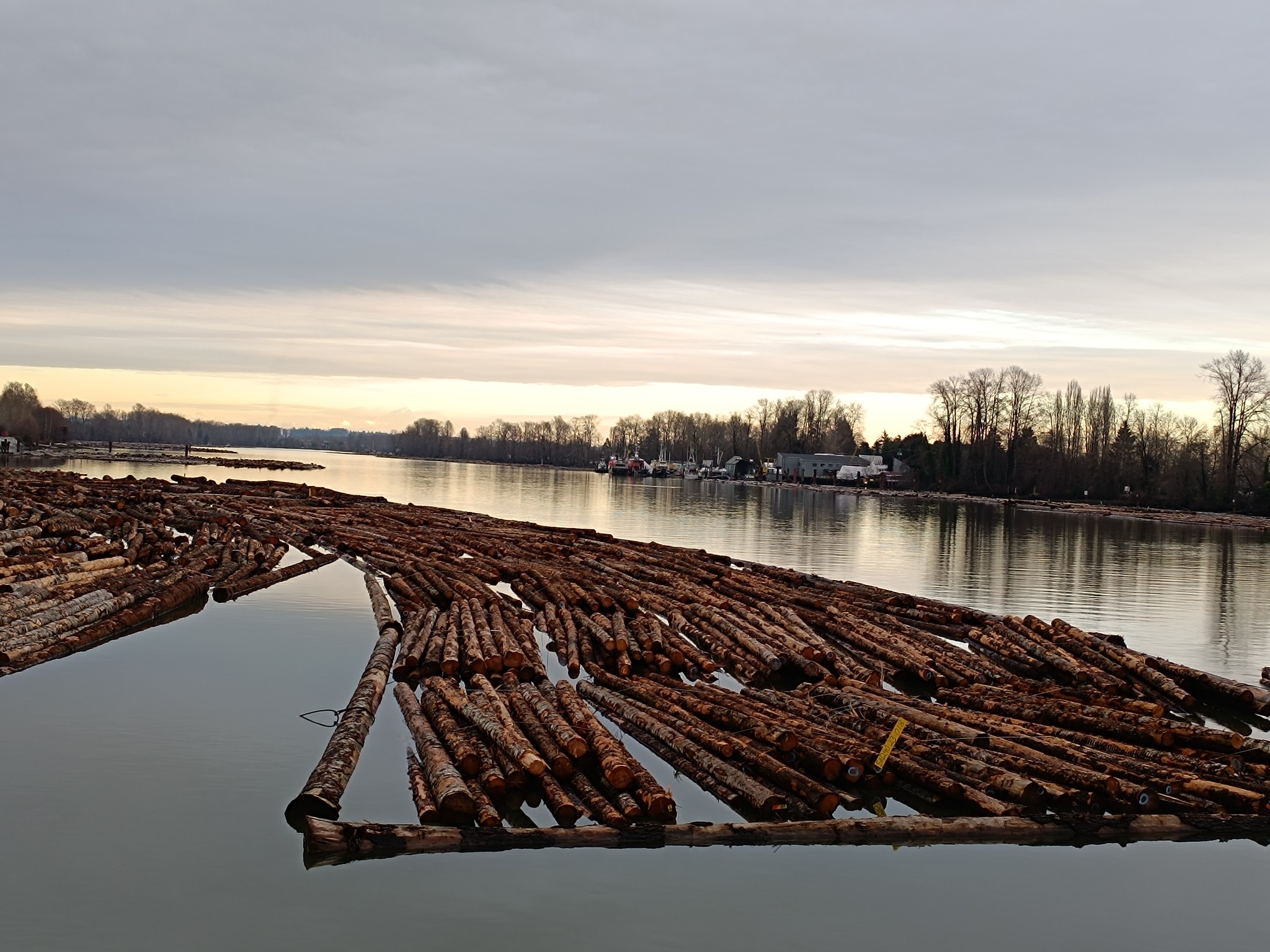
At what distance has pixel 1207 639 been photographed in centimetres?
2823

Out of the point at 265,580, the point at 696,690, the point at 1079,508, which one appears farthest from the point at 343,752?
the point at 1079,508

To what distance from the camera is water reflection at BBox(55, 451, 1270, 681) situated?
1247 inches

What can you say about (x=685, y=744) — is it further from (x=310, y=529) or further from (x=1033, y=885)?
(x=310, y=529)

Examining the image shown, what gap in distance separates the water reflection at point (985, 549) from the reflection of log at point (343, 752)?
60.4 feet

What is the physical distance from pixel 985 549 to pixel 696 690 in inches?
1664

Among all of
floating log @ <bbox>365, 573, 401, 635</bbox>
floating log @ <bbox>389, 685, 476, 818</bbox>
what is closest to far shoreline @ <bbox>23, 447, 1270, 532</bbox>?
floating log @ <bbox>365, 573, 401, 635</bbox>

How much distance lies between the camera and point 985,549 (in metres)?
56.1

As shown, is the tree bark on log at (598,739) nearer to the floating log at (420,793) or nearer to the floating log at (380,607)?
the floating log at (420,793)

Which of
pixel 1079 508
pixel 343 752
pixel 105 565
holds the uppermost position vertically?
pixel 1079 508

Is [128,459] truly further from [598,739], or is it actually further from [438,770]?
[438,770]

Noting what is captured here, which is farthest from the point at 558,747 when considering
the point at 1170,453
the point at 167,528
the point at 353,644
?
the point at 1170,453

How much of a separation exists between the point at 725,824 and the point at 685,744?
2610 millimetres

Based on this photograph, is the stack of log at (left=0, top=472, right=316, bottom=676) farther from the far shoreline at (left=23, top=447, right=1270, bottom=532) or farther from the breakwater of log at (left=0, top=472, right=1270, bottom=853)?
the far shoreline at (left=23, top=447, right=1270, bottom=532)

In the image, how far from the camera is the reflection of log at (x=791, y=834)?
11.4 metres
